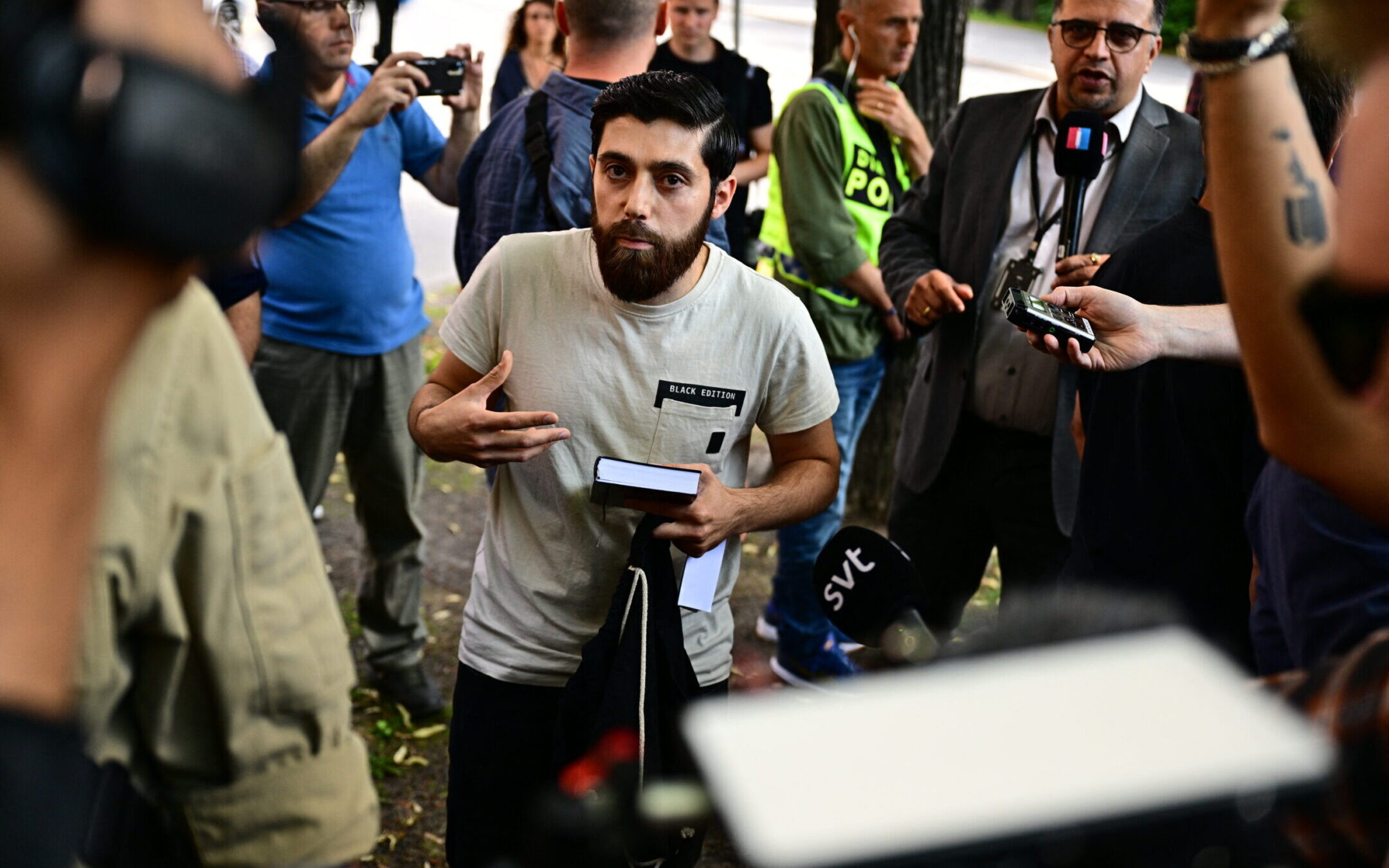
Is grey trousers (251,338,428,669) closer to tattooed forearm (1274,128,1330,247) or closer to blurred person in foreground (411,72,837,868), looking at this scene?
blurred person in foreground (411,72,837,868)

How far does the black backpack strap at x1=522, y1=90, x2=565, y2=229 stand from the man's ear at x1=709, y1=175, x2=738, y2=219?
65 centimetres

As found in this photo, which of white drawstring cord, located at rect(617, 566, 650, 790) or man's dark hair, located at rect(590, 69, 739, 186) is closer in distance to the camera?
white drawstring cord, located at rect(617, 566, 650, 790)

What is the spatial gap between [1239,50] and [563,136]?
2474mm

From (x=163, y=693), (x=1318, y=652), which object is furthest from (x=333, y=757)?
(x=1318, y=652)

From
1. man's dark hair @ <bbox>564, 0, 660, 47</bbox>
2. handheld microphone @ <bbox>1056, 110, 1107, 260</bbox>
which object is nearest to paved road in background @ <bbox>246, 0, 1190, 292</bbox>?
man's dark hair @ <bbox>564, 0, 660, 47</bbox>

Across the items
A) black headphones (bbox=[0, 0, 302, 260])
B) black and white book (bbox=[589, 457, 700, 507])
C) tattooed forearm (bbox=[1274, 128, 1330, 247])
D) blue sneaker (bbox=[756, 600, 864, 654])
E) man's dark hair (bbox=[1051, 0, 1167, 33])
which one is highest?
man's dark hair (bbox=[1051, 0, 1167, 33])

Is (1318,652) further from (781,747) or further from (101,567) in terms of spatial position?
(101,567)

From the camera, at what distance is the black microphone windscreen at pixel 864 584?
1856 millimetres

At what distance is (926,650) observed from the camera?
1.39m

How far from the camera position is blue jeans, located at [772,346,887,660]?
14.5 feet

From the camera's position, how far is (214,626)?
1.32 metres

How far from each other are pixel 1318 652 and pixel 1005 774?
1376 millimetres

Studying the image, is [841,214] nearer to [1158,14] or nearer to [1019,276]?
[1019,276]

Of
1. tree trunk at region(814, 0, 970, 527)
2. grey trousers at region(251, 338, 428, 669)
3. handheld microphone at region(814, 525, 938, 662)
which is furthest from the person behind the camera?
tree trunk at region(814, 0, 970, 527)
